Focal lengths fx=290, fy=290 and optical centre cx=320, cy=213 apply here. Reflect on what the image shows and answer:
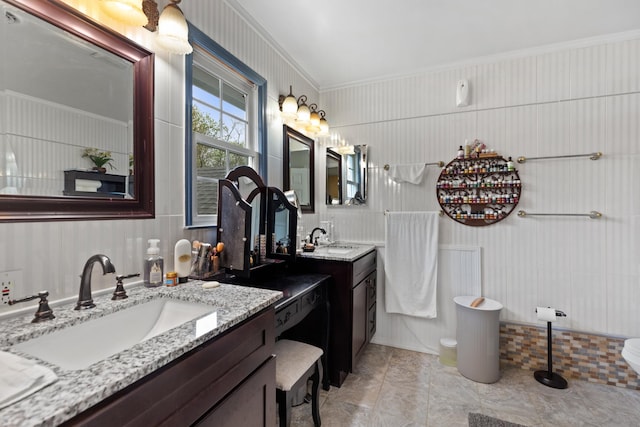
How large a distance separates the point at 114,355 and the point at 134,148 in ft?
3.07

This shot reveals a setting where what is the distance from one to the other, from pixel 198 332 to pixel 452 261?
2367mm

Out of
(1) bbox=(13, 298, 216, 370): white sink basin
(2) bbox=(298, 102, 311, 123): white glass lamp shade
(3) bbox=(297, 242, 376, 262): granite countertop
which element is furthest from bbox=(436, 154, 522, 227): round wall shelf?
(1) bbox=(13, 298, 216, 370): white sink basin

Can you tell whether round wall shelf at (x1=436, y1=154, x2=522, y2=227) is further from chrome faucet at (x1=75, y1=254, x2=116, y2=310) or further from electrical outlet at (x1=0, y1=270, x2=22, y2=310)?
electrical outlet at (x1=0, y1=270, x2=22, y2=310)

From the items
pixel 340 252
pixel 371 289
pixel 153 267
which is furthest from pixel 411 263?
pixel 153 267

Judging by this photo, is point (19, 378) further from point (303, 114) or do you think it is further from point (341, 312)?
point (303, 114)

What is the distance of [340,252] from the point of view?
2.47m

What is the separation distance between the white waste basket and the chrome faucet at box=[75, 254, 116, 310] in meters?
2.34

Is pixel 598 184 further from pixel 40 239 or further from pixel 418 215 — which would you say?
pixel 40 239

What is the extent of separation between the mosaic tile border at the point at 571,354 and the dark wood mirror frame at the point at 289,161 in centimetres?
203

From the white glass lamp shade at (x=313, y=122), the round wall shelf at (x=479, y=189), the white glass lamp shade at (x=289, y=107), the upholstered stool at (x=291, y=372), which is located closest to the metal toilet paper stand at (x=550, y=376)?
the round wall shelf at (x=479, y=189)

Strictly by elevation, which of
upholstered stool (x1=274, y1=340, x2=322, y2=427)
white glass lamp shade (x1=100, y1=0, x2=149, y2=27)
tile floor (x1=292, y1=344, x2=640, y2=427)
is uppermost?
white glass lamp shade (x1=100, y1=0, x2=149, y2=27)

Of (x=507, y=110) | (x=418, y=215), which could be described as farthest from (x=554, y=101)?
(x=418, y=215)

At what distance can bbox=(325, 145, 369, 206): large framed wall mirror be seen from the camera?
296 centimetres

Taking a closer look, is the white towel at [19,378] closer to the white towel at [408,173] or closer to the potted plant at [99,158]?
the potted plant at [99,158]
